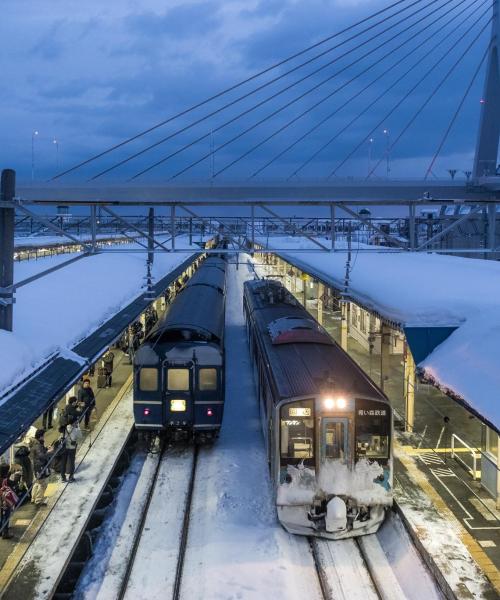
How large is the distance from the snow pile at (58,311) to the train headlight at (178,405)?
2650 mm

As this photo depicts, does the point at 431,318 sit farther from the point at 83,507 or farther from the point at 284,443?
the point at 83,507

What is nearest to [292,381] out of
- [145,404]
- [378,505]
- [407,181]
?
[378,505]

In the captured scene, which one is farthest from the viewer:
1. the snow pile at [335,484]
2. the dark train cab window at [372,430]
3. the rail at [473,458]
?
the rail at [473,458]

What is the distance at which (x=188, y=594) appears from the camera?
7.67 meters

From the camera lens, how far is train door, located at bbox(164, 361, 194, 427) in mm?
12336

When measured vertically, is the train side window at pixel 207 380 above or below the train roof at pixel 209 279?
below

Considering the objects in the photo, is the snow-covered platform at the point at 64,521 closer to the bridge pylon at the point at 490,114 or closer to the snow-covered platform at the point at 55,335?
the snow-covered platform at the point at 55,335

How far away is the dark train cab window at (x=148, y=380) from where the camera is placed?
12.3 m

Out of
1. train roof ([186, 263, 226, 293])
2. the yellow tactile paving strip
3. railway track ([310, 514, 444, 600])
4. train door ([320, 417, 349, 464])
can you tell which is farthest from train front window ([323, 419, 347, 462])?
train roof ([186, 263, 226, 293])

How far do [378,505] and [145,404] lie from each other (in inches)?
220

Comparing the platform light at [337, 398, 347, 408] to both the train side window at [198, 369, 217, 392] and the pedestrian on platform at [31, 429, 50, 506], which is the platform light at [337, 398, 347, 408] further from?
the pedestrian on platform at [31, 429, 50, 506]

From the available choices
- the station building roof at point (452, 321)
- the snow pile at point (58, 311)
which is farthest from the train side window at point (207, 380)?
the station building roof at point (452, 321)

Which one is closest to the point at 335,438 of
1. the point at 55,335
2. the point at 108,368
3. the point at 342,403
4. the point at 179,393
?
the point at 342,403

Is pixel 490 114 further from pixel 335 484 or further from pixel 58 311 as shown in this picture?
pixel 58 311
